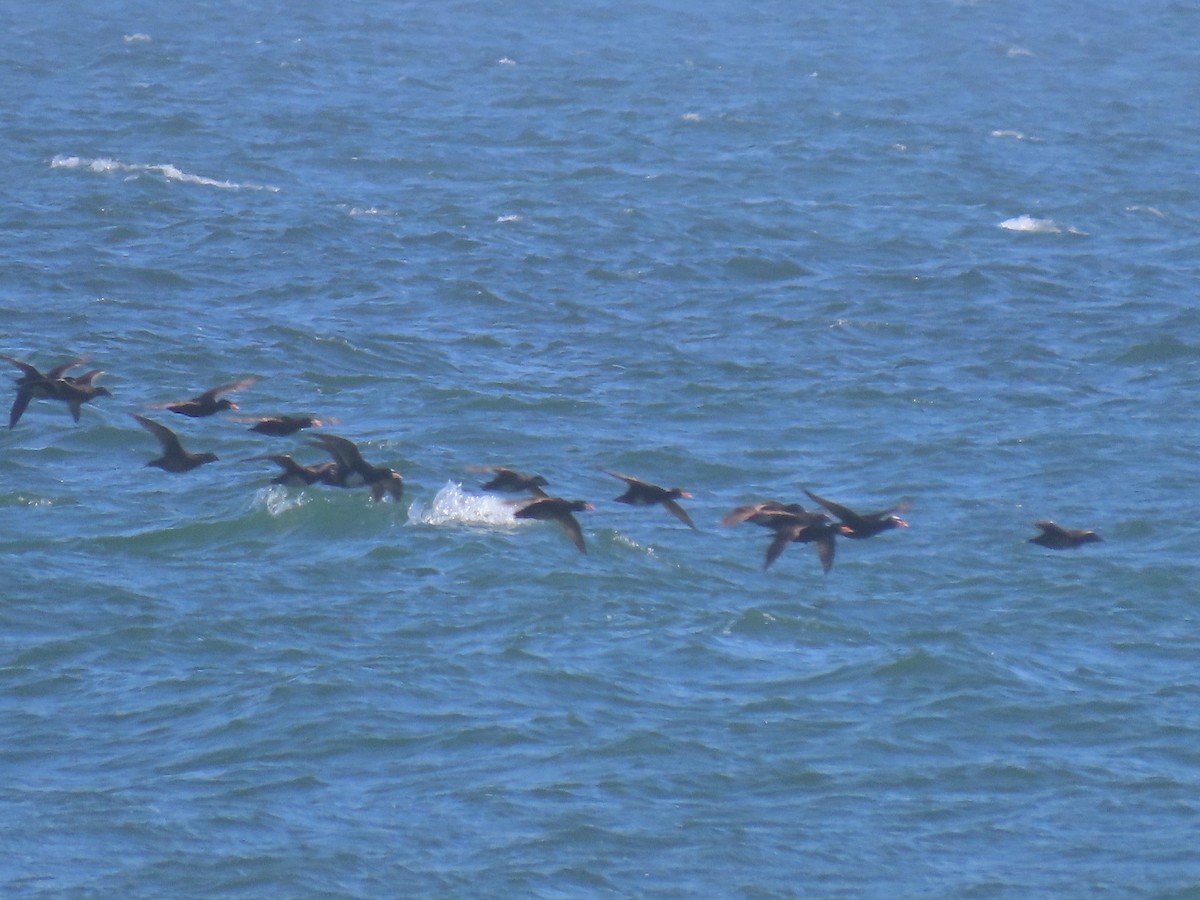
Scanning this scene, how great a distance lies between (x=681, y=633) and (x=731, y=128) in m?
33.4

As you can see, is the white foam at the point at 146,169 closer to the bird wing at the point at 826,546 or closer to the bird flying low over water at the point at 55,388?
the bird flying low over water at the point at 55,388

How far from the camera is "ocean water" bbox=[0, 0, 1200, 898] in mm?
20719

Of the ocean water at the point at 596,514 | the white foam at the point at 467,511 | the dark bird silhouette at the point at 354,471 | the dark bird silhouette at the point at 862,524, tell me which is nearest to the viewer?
the dark bird silhouette at the point at 862,524

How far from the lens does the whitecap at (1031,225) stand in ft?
146

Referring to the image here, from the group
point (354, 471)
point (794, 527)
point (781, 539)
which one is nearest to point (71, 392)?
point (354, 471)

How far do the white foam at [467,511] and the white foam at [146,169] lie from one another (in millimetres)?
18483

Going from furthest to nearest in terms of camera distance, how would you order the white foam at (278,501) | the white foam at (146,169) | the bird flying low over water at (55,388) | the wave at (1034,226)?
the white foam at (146,169) → the wave at (1034,226) → the white foam at (278,501) → the bird flying low over water at (55,388)

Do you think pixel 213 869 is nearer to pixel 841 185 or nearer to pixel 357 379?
pixel 357 379

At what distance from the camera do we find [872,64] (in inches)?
2724

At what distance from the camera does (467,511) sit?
28.5m

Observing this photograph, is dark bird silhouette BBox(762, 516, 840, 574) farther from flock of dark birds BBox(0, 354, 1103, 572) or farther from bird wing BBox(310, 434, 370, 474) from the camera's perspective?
bird wing BBox(310, 434, 370, 474)

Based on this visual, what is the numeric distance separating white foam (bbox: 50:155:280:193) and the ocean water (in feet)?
0.54

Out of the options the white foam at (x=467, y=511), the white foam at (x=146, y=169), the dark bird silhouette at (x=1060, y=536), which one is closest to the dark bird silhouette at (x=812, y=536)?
the dark bird silhouette at (x=1060, y=536)

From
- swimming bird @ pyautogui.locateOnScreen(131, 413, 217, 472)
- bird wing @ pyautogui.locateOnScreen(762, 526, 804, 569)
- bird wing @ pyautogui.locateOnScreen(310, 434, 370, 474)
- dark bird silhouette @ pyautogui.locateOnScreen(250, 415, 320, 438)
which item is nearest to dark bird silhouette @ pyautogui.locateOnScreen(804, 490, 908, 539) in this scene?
bird wing @ pyautogui.locateOnScreen(762, 526, 804, 569)
